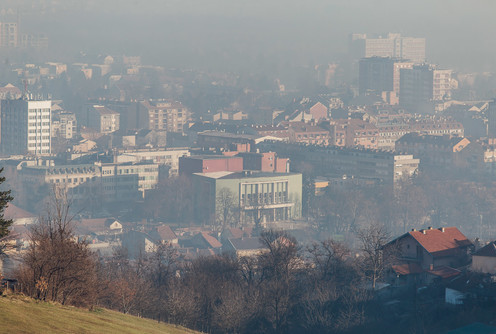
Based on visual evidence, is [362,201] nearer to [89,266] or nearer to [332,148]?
[332,148]

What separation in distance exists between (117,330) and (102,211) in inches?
1407

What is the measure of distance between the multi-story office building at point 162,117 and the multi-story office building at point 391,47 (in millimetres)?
51733

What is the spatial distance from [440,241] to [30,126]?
40.5 meters

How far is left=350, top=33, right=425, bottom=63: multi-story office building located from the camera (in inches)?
5030

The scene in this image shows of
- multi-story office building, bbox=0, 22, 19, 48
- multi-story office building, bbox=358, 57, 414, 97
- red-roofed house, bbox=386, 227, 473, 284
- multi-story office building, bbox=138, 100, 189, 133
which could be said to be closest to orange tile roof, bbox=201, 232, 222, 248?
red-roofed house, bbox=386, 227, 473, 284

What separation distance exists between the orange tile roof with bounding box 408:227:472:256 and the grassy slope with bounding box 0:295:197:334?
11.6m

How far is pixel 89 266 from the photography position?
16781mm

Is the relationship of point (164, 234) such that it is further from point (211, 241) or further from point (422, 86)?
point (422, 86)

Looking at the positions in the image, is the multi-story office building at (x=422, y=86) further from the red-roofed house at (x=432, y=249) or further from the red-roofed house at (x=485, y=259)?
the red-roofed house at (x=485, y=259)

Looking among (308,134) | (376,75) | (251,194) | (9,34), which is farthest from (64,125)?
(9,34)

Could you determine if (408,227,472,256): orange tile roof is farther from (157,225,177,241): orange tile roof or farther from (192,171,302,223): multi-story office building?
(192,171,302,223): multi-story office building

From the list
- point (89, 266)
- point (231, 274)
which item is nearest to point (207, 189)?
point (231, 274)

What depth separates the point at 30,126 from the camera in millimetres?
62969

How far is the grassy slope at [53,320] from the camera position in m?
12.5
